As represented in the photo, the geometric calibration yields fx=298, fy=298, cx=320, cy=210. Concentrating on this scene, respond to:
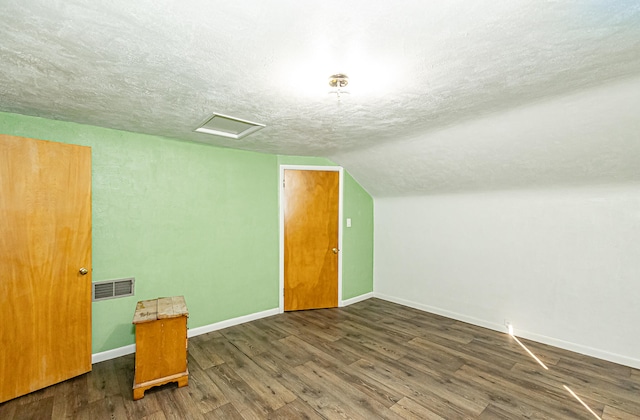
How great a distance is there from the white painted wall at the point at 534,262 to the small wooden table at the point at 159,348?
3.25 m

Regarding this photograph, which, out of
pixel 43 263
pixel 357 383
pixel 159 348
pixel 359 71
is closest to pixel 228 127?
pixel 359 71

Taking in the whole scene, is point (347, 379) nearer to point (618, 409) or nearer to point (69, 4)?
point (618, 409)

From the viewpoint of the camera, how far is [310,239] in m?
4.38

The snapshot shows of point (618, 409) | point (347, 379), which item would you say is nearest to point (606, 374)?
point (618, 409)

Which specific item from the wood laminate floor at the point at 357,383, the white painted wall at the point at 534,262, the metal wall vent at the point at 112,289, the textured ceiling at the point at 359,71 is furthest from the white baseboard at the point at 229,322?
the textured ceiling at the point at 359,71

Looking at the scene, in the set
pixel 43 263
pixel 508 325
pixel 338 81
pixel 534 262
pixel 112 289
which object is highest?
pixel 338 81

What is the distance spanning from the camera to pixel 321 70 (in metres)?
1.79

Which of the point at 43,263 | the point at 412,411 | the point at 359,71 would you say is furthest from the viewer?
the point at 43,263

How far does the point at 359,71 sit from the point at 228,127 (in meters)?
1.67

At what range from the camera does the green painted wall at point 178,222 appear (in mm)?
2920

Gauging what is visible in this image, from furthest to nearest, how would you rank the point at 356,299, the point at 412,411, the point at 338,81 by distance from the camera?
the point at 356,299
the point at 412,411
the point at 338,81

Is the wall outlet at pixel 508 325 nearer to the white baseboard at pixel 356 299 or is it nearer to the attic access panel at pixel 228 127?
the white baseboard at pixel 356 299

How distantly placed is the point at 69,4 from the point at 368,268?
4.56m

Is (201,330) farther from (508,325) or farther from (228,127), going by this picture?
(508,325)
